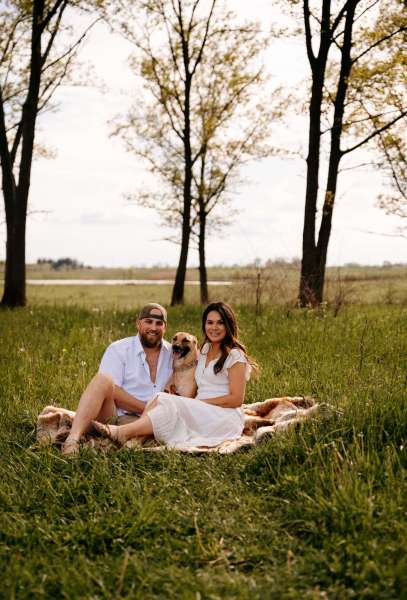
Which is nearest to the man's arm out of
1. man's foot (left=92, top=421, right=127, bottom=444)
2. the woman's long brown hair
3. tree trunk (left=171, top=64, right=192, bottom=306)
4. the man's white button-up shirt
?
the man's white button-up shirt

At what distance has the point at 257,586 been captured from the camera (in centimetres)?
375

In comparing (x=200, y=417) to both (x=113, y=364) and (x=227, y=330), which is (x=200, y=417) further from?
(x=113, y=364)

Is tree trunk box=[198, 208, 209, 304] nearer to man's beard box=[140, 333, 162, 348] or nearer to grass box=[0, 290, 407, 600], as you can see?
man's beard box=[140, 333, 162, 348]

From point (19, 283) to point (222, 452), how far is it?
14175 millimetres

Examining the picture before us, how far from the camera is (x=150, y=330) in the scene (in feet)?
22.1

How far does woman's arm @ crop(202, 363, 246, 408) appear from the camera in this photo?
638 centimetres

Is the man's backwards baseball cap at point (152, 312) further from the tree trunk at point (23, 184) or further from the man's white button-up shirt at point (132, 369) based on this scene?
the tree trunk at point (23, 184)

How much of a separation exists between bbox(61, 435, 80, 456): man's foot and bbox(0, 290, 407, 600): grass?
0.13 metres

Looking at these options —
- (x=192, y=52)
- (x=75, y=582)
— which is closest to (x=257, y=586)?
(x=75, y=582)

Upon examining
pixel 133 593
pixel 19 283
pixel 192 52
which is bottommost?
pixel 133 593

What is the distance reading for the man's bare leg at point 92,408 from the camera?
594cm

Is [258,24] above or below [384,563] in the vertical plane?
above

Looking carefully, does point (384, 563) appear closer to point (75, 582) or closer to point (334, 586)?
point (334, 586)

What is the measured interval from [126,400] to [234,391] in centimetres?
110
